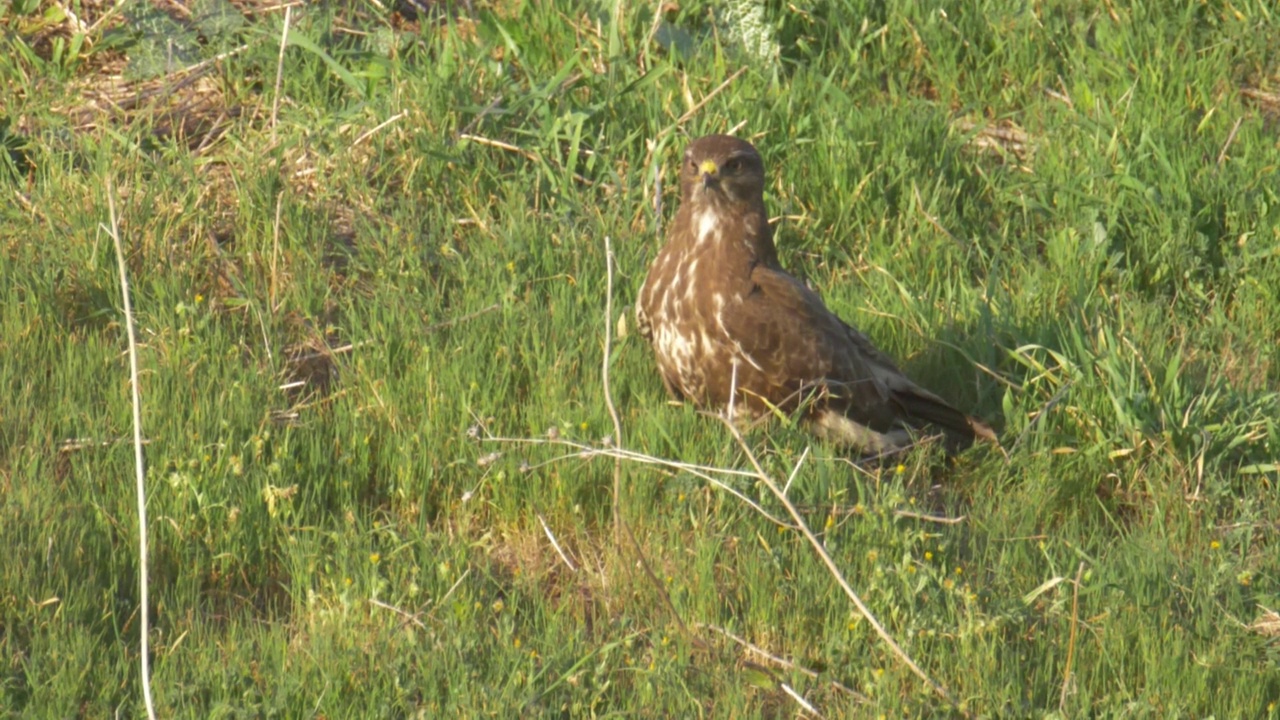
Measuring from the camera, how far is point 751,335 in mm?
4984

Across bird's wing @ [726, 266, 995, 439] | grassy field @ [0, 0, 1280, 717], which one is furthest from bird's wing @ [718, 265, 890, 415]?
grassy field @ [0, 0, 1280, 717]

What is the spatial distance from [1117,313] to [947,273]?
585mm

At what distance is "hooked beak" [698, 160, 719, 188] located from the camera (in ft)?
16.8

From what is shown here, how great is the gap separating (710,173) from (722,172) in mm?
53

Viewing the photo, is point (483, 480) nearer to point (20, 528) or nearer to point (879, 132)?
point (20, 528)

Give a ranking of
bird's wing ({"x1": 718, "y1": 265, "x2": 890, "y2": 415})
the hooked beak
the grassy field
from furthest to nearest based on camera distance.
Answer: the hooked beak
bird's wing ({"x1": 718, "y1": 265, "x2": 890, "y2": 415})
the grassy field

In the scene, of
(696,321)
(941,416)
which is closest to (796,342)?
(696,321)

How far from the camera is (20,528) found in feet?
13.6

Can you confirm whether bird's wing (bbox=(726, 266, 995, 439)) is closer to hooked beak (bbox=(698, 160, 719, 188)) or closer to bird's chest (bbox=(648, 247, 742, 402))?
bird's chest (bbox=(648, 247, 742, 402))

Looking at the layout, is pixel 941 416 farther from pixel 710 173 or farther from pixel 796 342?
pixel 710 173

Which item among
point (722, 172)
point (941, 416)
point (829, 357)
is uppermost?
point (722, 172)

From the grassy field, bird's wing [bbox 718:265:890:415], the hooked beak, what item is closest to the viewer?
the grassy field

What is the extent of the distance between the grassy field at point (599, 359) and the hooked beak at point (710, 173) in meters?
0.58

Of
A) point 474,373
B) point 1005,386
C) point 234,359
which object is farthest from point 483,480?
point 1005,386
